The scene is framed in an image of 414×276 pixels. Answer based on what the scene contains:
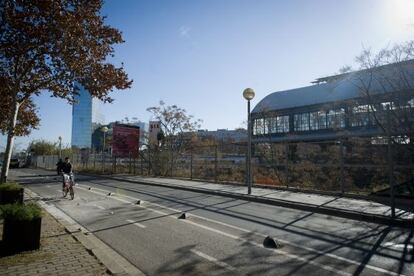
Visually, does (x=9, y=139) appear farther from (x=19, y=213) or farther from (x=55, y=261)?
(x=55, y=261)

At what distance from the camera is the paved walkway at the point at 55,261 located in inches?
195

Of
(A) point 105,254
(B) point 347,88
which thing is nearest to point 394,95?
(A) point 105,254

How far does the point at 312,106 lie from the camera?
56.0 metres

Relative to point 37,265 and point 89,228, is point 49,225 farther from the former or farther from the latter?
point 37,265

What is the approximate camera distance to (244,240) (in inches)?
287

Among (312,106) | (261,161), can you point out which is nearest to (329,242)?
(261,161)

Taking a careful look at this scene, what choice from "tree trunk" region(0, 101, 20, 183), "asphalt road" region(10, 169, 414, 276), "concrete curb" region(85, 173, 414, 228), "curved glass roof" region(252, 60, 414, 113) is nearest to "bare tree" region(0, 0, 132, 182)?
"tree trunk" region(0, 101, 20, 183)

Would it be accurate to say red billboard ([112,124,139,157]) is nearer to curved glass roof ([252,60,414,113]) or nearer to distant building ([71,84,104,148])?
curved glass roof ([252,60,414,113])

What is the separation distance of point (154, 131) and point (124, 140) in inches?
144

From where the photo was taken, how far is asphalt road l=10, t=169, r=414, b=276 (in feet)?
18.4

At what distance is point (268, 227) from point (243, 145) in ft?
42.4

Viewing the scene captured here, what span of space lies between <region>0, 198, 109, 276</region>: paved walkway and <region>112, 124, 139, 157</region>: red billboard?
2692 cm

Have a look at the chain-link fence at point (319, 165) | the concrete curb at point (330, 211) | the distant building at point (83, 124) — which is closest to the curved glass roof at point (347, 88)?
the chain-link fence at point (319, 165)

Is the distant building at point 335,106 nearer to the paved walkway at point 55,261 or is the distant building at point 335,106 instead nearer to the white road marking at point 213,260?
the white road marking at point 213,260
